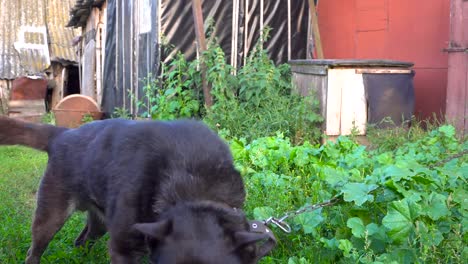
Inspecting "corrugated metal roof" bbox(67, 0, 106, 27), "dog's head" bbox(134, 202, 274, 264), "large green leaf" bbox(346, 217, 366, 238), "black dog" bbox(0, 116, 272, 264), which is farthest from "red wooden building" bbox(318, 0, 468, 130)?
"corrugated metal roof" bbox(67, 0, 106, 27)

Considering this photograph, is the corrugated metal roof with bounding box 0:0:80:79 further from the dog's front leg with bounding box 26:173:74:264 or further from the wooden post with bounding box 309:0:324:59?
the dog's front leg with bounding box 26:173:74:264

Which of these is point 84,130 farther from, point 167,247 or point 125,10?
point 125,10

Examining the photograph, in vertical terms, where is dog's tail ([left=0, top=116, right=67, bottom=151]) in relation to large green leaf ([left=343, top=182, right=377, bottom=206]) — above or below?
above

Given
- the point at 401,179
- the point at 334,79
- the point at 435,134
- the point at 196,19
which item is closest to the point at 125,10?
the point at 196,19

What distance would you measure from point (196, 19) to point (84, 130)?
18.7 feet

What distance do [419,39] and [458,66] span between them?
1.42 meters

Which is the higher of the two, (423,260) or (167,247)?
(167,247)

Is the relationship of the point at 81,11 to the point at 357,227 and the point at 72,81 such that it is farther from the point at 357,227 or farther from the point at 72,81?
the point at 357,227

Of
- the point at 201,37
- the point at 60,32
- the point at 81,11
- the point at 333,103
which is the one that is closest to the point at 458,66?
the point at 333,103

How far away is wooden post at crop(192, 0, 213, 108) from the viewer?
946cm

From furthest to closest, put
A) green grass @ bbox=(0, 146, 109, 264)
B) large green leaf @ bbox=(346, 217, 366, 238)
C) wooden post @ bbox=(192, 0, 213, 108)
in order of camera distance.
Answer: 1. wooden post @ bbox=(192, 0, 213, 108)
2. green grass @ bbox=(0, 146, 109, 264)
3. large green leaf @ bbox=(346, 217, 366, 238)

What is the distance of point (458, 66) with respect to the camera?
7547 millimetres

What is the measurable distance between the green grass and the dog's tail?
2.77ft

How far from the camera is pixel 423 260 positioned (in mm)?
3197
